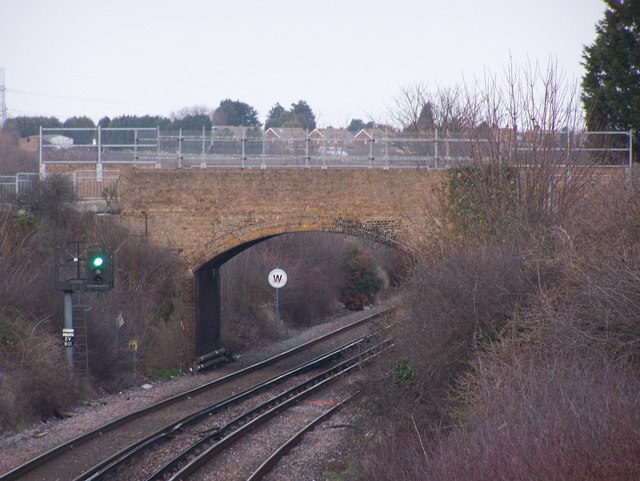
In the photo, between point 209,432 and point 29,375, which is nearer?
point 209,432

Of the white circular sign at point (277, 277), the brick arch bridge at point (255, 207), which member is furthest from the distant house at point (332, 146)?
the white circular sign at point (277, 277)

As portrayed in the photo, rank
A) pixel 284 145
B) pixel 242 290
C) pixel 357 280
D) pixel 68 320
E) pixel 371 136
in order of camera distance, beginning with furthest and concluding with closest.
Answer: pixel 357 280 < pixel 242 290 < pixel 371 136 < pixel 284 145 < pixel 68 320

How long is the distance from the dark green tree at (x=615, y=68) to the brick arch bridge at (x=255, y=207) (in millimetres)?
5226

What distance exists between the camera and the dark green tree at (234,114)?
75.8 meters

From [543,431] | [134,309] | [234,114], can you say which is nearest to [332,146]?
[134,309]

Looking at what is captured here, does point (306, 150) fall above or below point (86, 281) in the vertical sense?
above

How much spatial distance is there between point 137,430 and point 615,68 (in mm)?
15096

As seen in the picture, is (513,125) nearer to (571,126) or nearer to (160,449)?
(571,126)


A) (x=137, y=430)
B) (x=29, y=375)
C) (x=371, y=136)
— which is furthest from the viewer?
(x=371, y=136)

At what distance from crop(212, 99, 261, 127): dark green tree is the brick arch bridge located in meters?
53.9

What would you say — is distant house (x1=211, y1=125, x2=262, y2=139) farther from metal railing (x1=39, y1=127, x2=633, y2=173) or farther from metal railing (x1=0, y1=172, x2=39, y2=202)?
metal railing (x1=0, y1=172, x2=39, y2=202)

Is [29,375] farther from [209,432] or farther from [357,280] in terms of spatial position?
[357,280]

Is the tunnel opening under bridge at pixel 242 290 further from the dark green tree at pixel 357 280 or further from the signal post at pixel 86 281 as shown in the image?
the signal post at pixel 86 281

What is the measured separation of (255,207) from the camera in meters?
21.6
